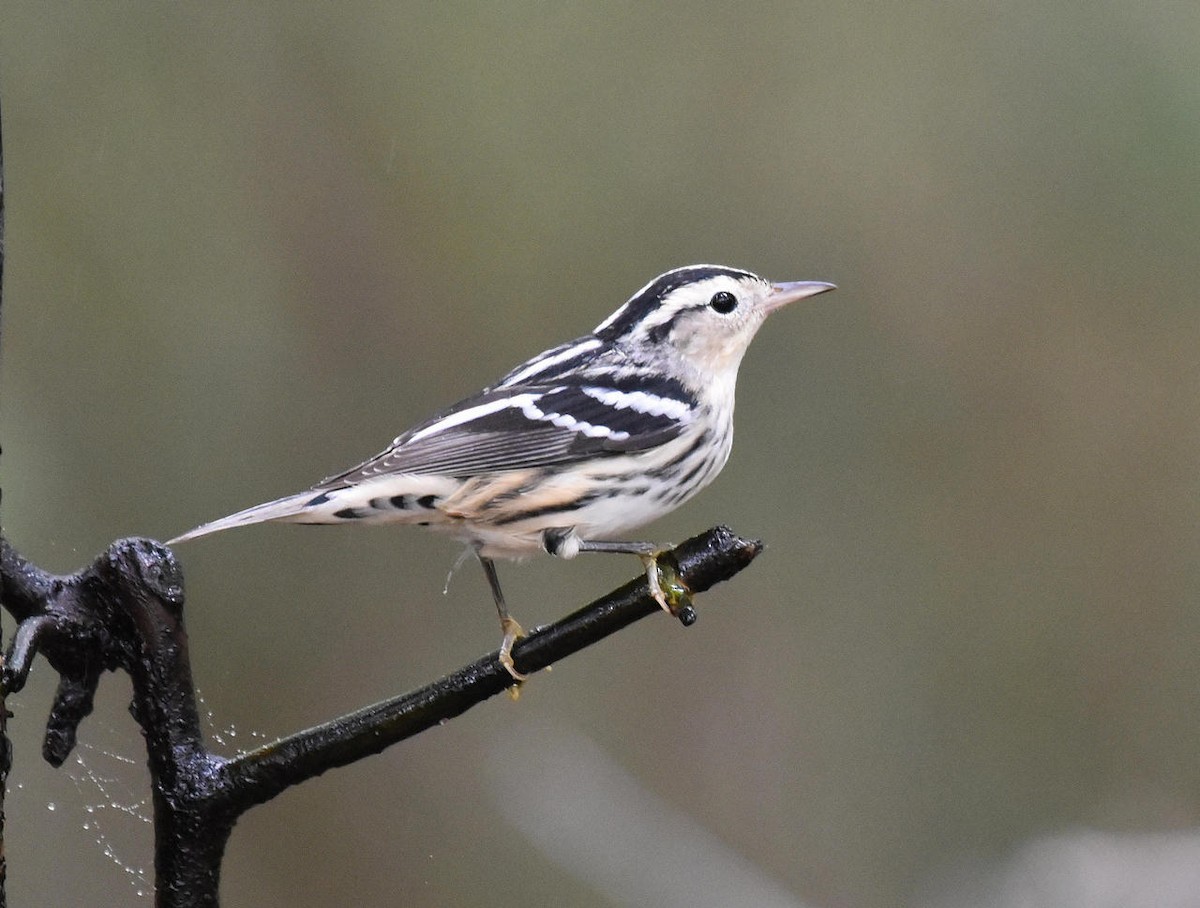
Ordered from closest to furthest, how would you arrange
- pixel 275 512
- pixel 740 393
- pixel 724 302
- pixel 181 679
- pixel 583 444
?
pixel 181 679 < pixel 275 512 < pixel 583 444 < pixel 724 302 < pixel 740 393

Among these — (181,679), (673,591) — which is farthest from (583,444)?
(181,679)

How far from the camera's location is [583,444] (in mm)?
1626

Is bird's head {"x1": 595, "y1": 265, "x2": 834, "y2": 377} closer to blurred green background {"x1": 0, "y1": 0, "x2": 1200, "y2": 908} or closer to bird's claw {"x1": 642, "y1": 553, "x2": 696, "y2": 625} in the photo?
bird's claw {"x1": 642, "y1": 553, "x2": 696, "y2": 625}

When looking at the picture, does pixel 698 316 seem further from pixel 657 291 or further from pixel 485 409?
pixel 485 409

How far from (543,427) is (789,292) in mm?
357

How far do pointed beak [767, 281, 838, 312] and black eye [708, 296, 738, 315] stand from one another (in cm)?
5

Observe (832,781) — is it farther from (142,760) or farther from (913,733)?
(142,760)

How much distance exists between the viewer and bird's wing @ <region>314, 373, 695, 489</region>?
62.8 inches

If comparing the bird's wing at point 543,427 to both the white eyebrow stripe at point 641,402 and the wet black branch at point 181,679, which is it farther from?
the wet black branch at point 181,679

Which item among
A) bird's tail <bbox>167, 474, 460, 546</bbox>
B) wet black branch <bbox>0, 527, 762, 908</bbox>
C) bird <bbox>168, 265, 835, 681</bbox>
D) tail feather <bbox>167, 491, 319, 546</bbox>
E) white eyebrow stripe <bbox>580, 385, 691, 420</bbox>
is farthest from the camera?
white eyebrow stripe <bbox>580, 385, 691, 420</bbox>

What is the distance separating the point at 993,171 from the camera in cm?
279

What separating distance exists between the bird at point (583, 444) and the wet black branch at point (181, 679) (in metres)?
0.31

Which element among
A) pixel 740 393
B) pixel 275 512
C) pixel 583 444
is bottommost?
pixel 740 393

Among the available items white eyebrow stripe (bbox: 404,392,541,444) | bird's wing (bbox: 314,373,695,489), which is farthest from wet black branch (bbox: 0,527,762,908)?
white eyebrow stripe (bbox: 404,392,541,444)
